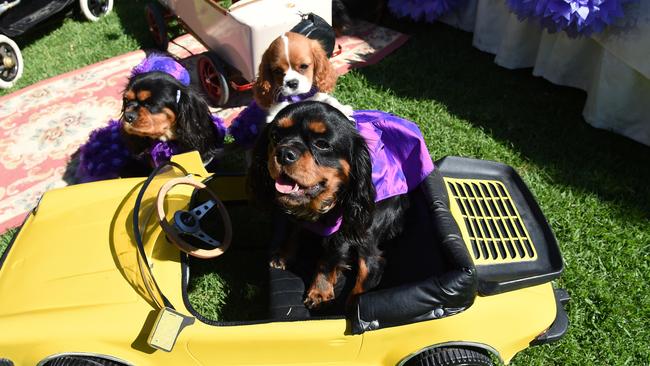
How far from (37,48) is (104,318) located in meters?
4.10

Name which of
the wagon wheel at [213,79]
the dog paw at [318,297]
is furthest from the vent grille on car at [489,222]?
the wagon wheel at [213,79]

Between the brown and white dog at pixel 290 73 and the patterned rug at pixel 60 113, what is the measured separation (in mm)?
866

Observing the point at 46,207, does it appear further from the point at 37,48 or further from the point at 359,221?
the point at 37,48

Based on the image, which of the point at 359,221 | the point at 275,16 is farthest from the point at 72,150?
the point at 359,221

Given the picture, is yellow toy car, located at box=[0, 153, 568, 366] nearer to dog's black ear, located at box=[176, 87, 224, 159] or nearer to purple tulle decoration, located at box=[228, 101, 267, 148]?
dog's black ear, located at box=[176, 87, 224, 159]

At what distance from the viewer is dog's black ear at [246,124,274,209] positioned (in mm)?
2189

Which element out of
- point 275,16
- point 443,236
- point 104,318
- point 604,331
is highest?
point 275,16

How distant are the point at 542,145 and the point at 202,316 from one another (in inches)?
107

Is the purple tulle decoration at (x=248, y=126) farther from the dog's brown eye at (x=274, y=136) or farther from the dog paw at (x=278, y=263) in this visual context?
the dog's brown eye at (x=274, y=136)

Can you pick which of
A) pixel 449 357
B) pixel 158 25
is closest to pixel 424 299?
pixel 449 357

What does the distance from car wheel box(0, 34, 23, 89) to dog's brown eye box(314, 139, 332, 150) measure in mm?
3605

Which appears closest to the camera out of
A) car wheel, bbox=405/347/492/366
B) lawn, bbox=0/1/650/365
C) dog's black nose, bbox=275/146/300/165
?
dog's black nose, bbox=275/146/300/165

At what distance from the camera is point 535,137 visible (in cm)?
369

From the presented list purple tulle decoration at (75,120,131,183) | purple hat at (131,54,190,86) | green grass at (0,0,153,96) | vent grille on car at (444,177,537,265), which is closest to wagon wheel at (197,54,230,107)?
purple hat at (131,54,190,86)
